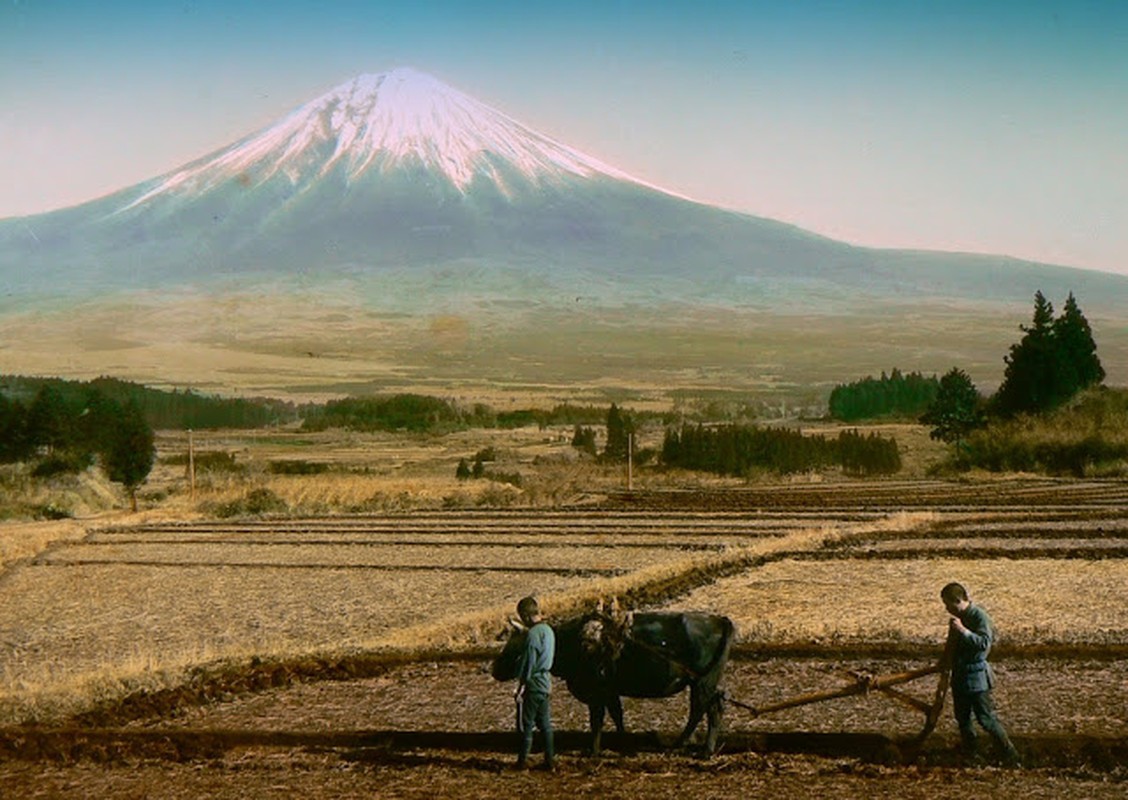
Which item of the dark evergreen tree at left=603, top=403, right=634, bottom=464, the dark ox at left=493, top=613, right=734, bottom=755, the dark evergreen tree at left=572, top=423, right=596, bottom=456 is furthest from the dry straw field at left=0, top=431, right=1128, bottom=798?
the dark evergreen tree at left=572, top=423, right=596, bottom=456

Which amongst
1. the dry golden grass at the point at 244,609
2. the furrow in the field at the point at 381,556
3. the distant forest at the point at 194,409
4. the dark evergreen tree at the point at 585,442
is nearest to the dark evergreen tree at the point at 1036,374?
the dark evergreen tree at the point at 585,442

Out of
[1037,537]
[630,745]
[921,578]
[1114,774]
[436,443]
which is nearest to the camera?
[1114,774]

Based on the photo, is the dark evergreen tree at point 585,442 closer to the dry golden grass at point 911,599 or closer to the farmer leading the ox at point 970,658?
the dry golden grass at point 911,599

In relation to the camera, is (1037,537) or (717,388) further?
(717,388)

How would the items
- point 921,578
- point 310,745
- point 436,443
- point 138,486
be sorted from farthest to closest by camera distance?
1. point 436,443
2. point 138,486
3. point 921,578
4. point 310,745

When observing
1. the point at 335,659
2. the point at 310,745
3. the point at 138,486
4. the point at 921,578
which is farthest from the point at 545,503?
the point at 310,745

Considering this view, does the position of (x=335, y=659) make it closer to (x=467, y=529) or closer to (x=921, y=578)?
(x=921, y=578)
